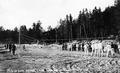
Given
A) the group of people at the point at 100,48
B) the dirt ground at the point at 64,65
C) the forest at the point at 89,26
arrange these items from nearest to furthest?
the dirt ground at the point at 64,65 < the group of people at the point at 100,48 < the forest at the point at 89,26

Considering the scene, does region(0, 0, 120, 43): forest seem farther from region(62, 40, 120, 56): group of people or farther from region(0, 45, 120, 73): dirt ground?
region(0, 45, 120, 73): dirt ground

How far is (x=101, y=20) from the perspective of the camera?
95250 millimetres

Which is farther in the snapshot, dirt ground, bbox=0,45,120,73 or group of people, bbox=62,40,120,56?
group of people, bbox=62,40,120,56

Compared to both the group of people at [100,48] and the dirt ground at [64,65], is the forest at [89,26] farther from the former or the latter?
the dirt ground at [64,65]

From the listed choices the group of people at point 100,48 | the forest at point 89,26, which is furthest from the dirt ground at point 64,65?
the forest at point 89,26

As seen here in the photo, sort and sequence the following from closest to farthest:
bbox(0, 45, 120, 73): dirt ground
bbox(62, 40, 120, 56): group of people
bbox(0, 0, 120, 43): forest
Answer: bbox(0, 45, 120, 73): dirt ground → bbox(62, 40, 120, 56): group of people → bbox(0, 0, 120, 43): forest

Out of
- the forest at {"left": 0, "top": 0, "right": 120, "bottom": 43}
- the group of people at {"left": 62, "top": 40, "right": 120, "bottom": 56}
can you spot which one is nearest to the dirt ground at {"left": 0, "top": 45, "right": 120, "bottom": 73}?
the group of people at {"left": 62, "top": 40, "right": 120, "bottom": 56}

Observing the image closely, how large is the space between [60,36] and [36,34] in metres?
18.4

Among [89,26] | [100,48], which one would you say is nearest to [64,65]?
[100,48]

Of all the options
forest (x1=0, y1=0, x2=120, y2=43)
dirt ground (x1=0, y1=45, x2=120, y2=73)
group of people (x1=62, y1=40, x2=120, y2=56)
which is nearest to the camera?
dirt ground (x1=0, y1=45, x2=120, y2=73)

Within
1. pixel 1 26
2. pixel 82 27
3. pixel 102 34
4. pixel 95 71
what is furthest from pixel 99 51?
pixel 1 26

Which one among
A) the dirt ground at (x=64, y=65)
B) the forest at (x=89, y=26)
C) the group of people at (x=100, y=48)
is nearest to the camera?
the dirt ground at (x=64, y=65)

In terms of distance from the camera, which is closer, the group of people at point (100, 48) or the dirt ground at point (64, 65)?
the dirt ground at point (64, 65)

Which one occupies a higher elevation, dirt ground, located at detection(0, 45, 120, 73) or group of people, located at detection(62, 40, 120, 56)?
group of people, located at detection(62, 40, 120, 56)
